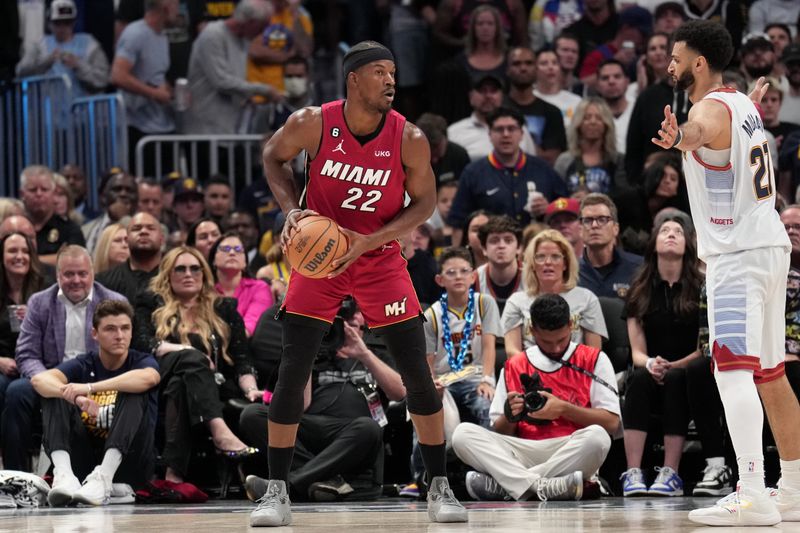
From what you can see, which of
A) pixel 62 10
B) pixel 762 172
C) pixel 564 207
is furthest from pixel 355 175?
pixel 62 10

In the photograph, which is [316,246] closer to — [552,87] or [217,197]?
[217,197]

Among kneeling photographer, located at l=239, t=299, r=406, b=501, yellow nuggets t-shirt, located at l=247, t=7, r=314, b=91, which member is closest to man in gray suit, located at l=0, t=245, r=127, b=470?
kneeling photographer, located at l=239, t=299, r=406, b=501

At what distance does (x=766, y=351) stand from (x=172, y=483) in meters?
4.31

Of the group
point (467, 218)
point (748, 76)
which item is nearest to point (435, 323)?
point (467, 218)

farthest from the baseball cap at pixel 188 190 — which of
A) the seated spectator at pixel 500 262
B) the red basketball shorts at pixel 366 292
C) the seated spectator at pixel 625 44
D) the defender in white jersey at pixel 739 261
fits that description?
the defender in white jersey at pixel 739 261

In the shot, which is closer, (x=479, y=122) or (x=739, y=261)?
(x=739, y=261)

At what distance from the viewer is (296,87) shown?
14.1m

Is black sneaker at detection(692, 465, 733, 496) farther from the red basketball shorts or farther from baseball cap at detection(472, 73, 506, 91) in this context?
baseball cap at detection(472, 73, 506, 91)

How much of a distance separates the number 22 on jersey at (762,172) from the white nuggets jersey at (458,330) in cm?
360

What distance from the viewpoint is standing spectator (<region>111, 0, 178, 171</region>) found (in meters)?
13.9

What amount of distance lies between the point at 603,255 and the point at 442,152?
2.66 metres

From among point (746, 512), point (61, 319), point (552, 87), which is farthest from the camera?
point (552, 87)

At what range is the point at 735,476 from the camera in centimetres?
870

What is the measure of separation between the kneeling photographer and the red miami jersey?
253 cm
